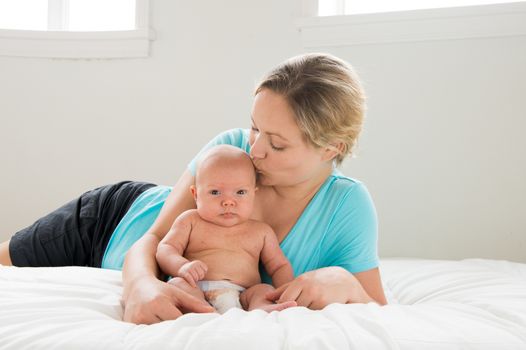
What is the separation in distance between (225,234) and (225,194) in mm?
104

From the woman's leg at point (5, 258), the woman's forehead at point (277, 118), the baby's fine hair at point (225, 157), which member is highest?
the woman's forehead at point (277, 118)

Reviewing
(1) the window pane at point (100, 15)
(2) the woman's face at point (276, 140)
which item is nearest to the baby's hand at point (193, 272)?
(2) the woman's face at point (276, 140)

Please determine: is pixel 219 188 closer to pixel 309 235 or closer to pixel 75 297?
pixel 309 235

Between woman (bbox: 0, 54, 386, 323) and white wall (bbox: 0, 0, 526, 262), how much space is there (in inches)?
38.9

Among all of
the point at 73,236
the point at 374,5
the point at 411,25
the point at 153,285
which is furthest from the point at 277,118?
the point at 374,5

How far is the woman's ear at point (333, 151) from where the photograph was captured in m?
1.73

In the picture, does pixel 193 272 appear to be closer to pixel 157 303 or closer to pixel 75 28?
pixel 157 303

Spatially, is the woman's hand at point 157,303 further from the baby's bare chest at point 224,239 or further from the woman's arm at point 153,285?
the baby's bare chest at point 224,239

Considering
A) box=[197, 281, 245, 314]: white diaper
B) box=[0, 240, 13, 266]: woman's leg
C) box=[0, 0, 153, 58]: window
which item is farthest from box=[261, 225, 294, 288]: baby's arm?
box=[0, 0, 153, 58]: window

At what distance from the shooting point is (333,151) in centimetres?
176

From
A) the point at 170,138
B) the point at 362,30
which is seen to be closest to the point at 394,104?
the point at 362,30

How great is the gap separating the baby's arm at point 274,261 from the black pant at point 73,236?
2.35 feet

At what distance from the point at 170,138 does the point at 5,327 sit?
2.02 m

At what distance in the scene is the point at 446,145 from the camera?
2.71 meters
